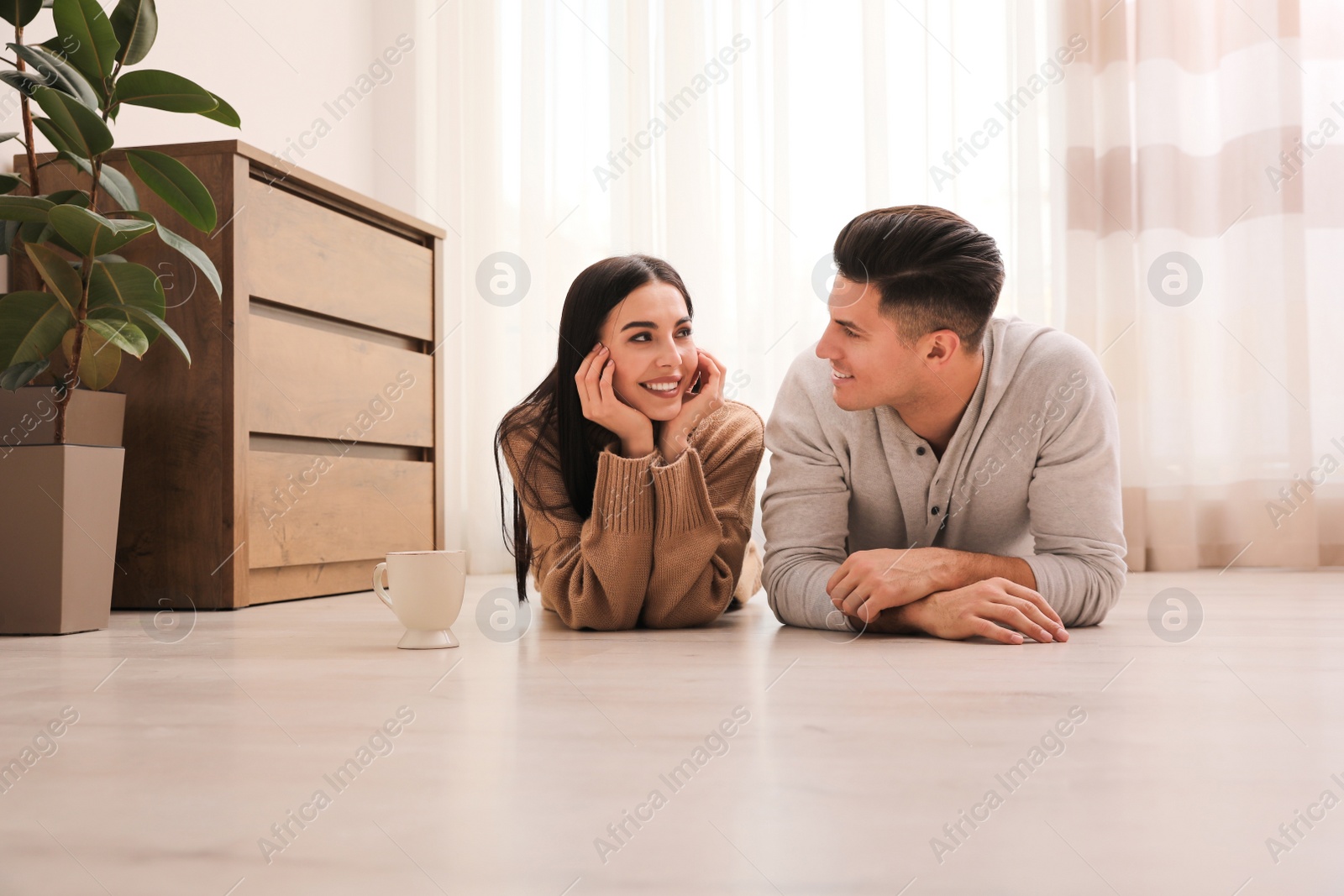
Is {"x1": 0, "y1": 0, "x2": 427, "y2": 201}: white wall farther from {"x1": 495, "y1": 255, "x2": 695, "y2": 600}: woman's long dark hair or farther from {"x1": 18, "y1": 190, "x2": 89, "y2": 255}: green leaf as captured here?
{"x1": 495, "y1": 255, "x2": 695, "y2": 600}: woman's long dark hair

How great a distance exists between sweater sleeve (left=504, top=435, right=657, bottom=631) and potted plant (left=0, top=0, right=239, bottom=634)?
0.66 meters

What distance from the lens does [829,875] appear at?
0.55m

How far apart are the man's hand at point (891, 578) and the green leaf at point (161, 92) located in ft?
4.13

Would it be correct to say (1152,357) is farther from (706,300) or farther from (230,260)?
(230,260)

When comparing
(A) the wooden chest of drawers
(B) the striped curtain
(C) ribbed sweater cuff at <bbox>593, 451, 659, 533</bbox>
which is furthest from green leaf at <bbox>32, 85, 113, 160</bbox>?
(B) the striped curtain

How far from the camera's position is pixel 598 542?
1491mm

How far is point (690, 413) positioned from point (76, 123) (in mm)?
1018

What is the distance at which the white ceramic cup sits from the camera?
1293 millimetres

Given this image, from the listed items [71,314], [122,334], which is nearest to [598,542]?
[122,334]

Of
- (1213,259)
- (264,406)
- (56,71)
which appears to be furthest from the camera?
(1213,259)

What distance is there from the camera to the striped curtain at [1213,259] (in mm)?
2660

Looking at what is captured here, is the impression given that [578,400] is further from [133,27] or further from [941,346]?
[133,27]

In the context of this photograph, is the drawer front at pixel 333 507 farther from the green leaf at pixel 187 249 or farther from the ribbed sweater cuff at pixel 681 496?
the ribbed sweater cuff at pixel 681 496

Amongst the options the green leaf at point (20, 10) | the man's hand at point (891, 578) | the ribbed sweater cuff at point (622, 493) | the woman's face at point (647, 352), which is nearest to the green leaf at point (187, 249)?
the green leaf at point (20, 10)
